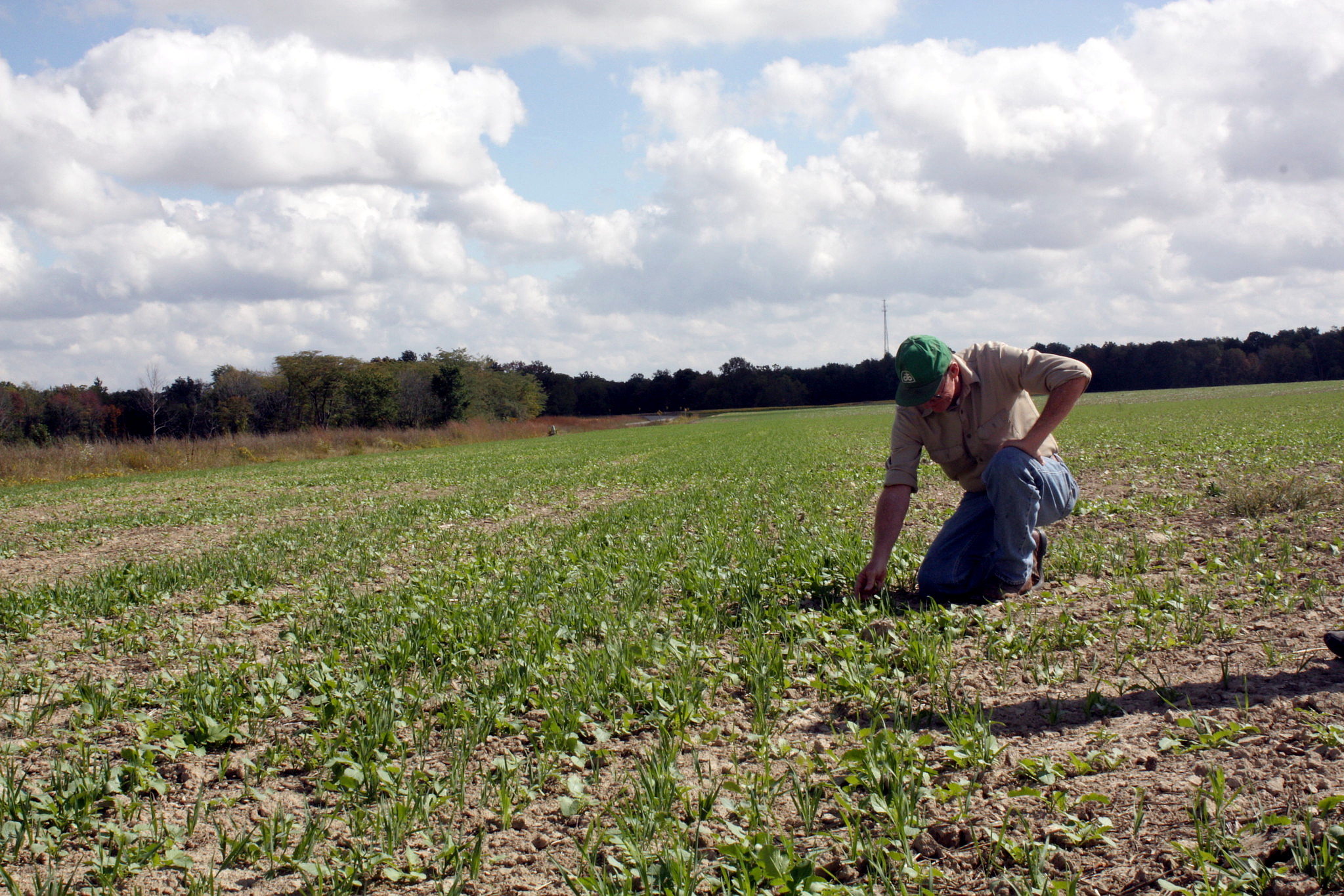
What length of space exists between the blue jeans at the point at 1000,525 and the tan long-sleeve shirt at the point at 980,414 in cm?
24

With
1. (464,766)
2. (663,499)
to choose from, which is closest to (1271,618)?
(464,766)

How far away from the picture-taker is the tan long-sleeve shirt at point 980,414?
489 centimetres

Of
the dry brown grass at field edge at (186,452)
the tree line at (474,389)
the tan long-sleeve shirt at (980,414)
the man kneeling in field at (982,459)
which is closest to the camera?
the man kneeling in field at (982,459)

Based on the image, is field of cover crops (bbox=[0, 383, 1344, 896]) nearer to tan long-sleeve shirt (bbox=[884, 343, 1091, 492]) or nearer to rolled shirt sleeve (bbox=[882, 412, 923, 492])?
rolled shirt sleeve (bbox=[882, 412, 923, 492])

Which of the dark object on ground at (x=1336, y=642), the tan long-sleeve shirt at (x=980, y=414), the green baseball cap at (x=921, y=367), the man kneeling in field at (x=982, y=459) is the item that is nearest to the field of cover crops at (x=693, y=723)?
the dark object on ground at (x=1336, y=642)

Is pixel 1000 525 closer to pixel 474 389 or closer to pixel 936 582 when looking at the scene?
pixel 936 582

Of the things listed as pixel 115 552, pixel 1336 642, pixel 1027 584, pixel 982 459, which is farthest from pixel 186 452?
pixel 1336 642

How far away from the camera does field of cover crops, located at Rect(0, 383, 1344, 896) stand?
231 centimetres

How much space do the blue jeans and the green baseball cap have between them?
65 cm

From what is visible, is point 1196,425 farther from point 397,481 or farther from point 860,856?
point 860,856

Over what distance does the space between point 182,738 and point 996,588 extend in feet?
14.9

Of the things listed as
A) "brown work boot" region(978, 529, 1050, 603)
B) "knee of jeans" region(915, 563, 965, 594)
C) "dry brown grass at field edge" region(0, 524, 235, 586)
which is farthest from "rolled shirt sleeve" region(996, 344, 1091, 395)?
"dry brown grass at field edge" region(0, 524, 235, 586)

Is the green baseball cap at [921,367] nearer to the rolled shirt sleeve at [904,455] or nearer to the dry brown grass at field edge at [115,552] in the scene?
the rolled shirt sleeve at [904,455]

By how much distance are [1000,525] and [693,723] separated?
2463 mm
